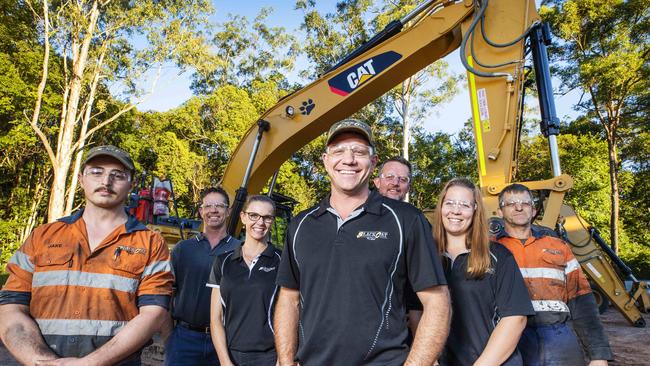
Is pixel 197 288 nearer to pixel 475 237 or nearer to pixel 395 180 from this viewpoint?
pixel 395 180

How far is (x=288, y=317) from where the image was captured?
210cm

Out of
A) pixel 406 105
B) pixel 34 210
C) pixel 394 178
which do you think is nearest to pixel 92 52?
pixel 34 210

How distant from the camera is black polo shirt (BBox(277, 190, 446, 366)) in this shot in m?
1.81

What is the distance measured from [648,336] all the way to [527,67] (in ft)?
14.0

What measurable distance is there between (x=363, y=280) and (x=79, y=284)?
128cm

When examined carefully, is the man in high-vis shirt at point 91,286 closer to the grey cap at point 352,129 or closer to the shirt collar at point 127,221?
the shirt collar at point 127,221

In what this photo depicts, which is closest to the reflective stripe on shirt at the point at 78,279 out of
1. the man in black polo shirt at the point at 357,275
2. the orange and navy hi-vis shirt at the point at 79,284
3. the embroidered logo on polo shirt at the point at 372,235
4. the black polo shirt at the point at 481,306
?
the orange and navy hi-vis shirt at the point at 79,284

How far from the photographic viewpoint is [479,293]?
2232 mm

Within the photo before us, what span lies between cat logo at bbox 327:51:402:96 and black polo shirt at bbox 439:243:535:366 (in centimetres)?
407

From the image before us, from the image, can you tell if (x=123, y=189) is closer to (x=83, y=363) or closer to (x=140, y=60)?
(x=83, y=363)

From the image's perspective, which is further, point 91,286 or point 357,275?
point 91,286

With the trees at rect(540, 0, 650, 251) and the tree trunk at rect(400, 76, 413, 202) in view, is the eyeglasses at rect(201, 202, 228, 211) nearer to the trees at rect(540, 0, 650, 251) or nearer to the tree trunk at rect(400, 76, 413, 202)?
the trees at rect(540, 0, 650, 251)

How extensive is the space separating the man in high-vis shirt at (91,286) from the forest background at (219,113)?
614 inches

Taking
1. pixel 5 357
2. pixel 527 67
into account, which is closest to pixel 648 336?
pixel 527 67
